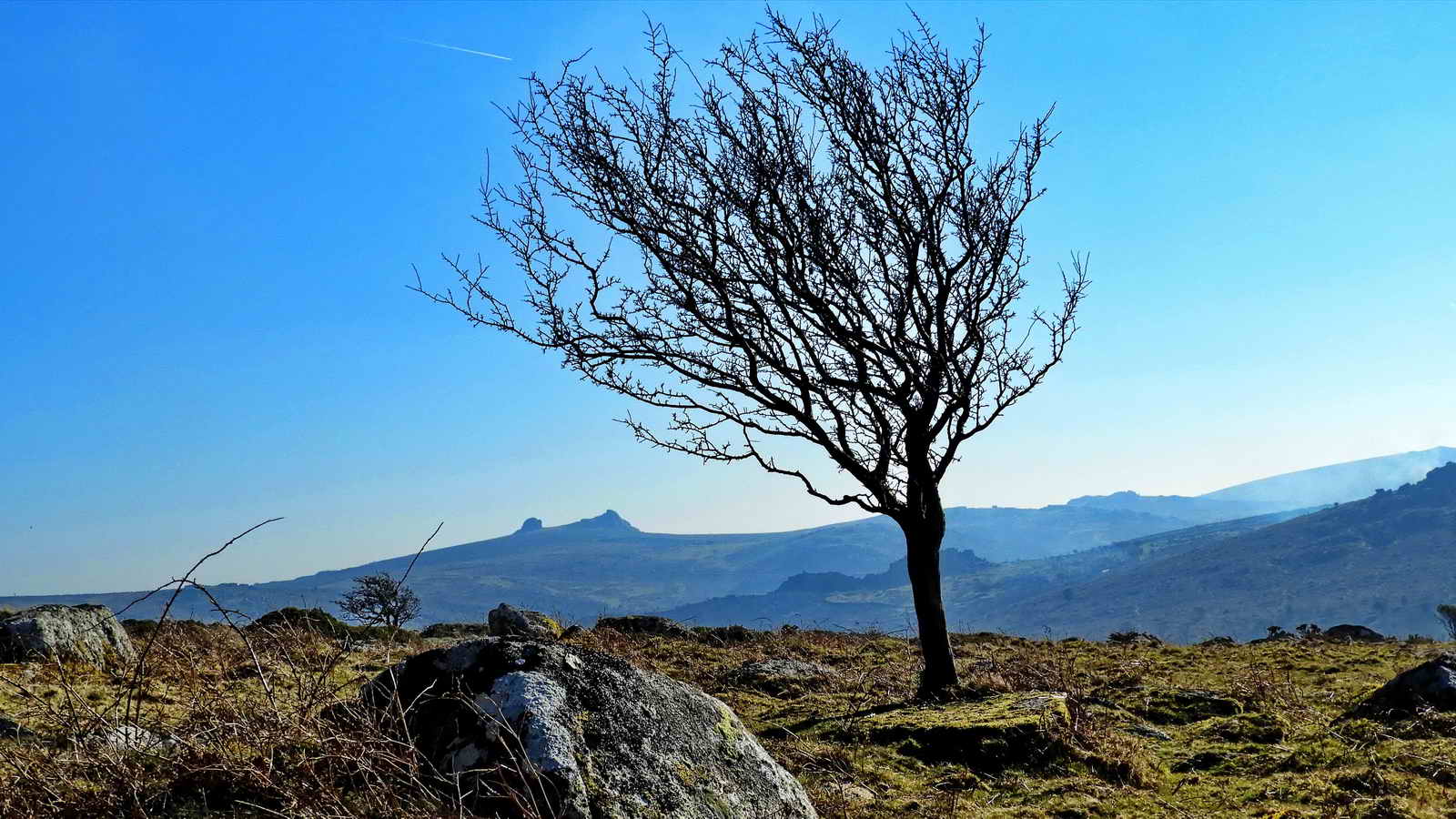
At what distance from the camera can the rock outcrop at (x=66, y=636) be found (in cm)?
1212

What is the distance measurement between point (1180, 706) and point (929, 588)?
11.7 feet

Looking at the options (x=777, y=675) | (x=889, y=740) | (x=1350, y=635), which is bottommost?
(x=1350, y=635)

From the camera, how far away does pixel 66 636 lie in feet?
41.6

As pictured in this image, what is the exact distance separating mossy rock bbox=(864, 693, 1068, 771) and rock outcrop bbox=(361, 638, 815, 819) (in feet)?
11.9

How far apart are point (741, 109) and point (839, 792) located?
9873mm

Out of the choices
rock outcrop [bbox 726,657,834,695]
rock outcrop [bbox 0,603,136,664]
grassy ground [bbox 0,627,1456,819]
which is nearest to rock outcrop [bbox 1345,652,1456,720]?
grassy ground [bbox 0,627,1456,819]

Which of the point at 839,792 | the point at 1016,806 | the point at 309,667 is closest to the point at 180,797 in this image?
the point at 309,667

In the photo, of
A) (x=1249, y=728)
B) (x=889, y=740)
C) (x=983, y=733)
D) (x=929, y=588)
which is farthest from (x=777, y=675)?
(x=1249, y=728)

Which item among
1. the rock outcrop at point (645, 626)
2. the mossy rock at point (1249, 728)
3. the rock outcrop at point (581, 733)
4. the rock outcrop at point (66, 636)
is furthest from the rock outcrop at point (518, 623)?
the rock outcrop at point (581, 733)

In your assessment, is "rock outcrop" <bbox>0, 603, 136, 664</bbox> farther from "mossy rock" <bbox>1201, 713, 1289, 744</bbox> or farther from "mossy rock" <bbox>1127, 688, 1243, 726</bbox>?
"mossy rock" <bbox>1201, 713, 1289, 744</bbox>

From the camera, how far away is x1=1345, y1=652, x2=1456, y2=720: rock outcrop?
9.55 m

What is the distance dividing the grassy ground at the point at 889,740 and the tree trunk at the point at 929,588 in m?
0.59

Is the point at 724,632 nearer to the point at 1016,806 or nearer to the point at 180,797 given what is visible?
the point at 1016,806

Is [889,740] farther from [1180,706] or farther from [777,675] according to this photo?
[777,675]
